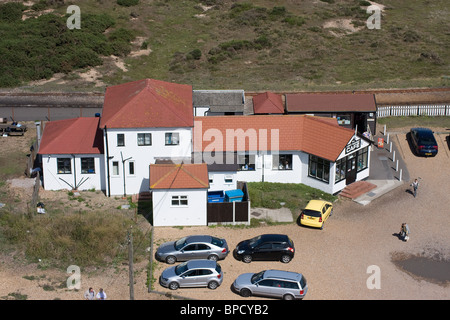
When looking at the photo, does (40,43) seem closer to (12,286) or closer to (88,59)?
(88,59)

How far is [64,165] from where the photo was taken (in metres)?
42.4

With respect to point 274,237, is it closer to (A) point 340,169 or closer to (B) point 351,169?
(A) point 340,169

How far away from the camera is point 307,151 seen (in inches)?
1678

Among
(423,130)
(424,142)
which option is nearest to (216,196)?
(424,142)

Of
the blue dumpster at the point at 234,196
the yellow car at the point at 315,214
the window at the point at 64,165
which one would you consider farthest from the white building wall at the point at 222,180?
the window at the point at 64,165

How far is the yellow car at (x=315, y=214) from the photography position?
36938 mm

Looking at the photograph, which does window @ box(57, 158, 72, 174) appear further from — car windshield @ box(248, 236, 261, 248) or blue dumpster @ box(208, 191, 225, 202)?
car windshield @ box(248, 236, 261, 248)

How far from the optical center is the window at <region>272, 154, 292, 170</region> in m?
43.4

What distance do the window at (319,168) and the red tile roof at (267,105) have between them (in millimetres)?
8902

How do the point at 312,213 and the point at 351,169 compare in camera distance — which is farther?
the point at 351,169

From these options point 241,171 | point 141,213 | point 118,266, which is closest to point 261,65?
point 241,171

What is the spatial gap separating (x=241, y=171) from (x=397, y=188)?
1166cm

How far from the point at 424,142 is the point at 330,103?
8.59 metres

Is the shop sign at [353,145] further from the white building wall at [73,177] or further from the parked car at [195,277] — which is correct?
the white building wall at [73,177]
